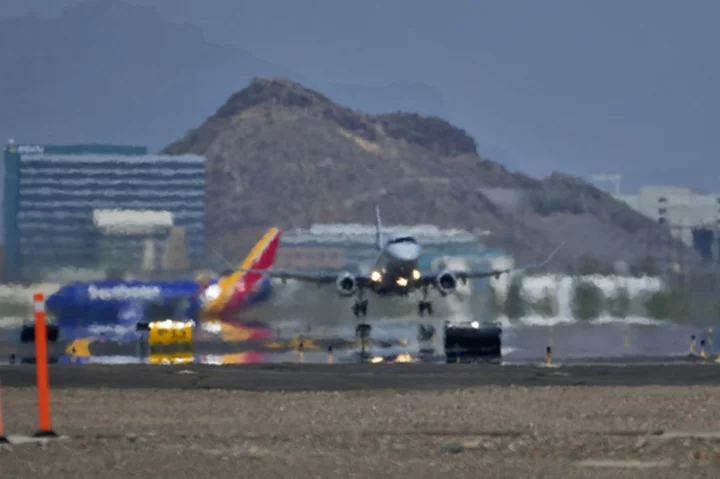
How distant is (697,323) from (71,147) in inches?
3631

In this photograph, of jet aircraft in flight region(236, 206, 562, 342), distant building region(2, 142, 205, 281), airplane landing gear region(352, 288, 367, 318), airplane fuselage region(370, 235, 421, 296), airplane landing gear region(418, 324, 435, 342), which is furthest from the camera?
distant building region(2, 142, 205, 281)

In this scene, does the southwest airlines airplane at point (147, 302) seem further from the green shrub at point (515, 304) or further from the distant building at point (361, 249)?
the distant building at point (361, 249)

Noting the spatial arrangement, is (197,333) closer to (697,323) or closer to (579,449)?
(697,323)

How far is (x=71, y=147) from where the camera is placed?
152m

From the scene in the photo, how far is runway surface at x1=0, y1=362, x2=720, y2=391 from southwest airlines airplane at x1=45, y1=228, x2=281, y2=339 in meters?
27.6

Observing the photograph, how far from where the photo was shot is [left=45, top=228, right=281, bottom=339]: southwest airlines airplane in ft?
234

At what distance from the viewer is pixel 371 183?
548 ft

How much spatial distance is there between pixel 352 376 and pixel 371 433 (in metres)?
14.1

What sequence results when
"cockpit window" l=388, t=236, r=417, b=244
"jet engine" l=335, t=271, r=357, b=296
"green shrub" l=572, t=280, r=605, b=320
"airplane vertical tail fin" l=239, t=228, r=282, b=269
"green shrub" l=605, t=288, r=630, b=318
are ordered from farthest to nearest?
"airplane vertical tail fin" l=239, t=228, r=282, b=269, "green shrub" l=605, t=288, r=630, b=318, "green shrub" l=572, t=280, r=605, b=320, "jet engine" l=335, t=271, r=357, b=296, "cockpit window" l=388, t=236, r=417, b=244

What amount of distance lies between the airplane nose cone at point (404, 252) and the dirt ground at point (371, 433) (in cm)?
3658

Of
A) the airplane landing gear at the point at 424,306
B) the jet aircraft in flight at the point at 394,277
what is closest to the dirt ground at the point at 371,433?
the jet aircraft in flight at the point at 394,277

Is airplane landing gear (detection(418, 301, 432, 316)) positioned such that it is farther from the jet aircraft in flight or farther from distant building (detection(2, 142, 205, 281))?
distant building (detection(2, 142, 205, 281))

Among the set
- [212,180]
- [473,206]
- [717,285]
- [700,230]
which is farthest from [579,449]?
[212,180]

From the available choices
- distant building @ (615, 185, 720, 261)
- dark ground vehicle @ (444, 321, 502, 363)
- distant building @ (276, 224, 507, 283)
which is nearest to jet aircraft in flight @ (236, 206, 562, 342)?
dark ground vehicle @ (444, 321, 502, 363)
